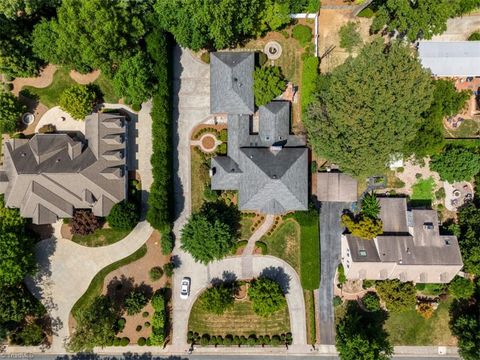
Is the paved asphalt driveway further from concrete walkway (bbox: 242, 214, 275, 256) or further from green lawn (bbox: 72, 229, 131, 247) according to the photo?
green lawn (bbox: 72, 229, 131, 247)

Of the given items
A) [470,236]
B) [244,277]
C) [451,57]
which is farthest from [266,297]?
[451,57]

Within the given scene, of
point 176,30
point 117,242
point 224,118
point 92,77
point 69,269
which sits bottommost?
point 69,269

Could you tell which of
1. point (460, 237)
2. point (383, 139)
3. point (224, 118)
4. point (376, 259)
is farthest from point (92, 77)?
point (460, 237)

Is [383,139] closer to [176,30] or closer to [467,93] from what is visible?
[467,93]

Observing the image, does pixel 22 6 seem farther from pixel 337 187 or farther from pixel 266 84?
pixel 337 187

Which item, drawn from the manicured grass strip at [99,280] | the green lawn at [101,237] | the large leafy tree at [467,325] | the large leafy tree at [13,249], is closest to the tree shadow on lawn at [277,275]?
the manicured grass strip at [99,280]

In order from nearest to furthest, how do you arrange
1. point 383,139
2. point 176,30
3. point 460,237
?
point 383,139
point 176,30
point 460,237
